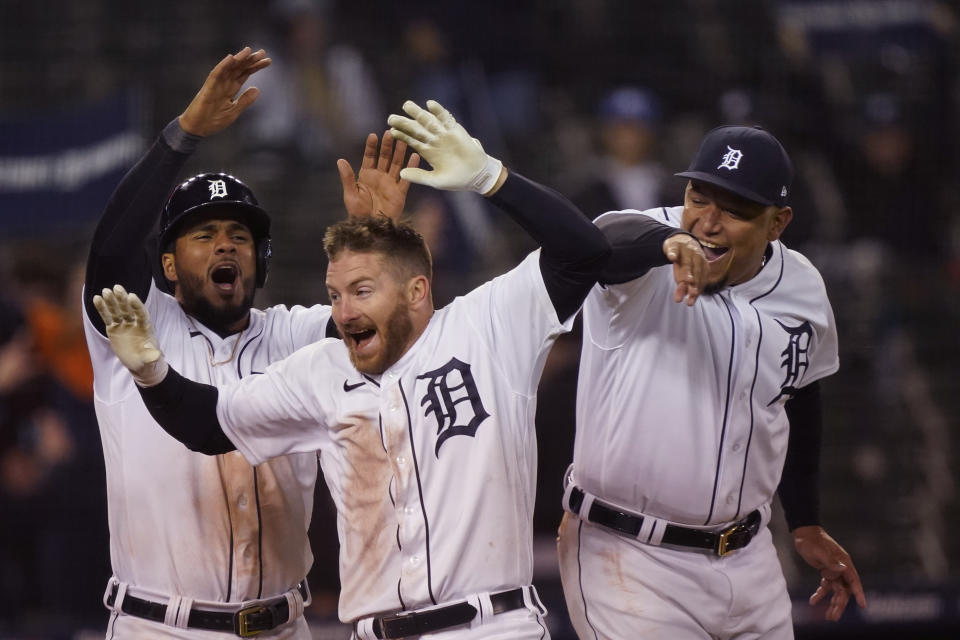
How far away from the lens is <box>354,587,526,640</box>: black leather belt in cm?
263

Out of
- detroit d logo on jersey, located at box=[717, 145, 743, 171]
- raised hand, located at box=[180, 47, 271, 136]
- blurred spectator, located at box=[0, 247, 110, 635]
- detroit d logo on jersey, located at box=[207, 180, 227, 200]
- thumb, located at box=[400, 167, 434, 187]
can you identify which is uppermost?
raised hand, located at box=[180, 47, 271, 136]

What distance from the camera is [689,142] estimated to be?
291 inches

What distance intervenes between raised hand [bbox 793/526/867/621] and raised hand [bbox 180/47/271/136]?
1.93 m

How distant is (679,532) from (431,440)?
2.52ft

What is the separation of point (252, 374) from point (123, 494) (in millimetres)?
427

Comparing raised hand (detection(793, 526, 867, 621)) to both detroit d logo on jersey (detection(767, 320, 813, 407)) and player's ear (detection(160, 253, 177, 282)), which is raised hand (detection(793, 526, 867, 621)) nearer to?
detroit d logo on jersey (detection(767, 320, 813, 407))

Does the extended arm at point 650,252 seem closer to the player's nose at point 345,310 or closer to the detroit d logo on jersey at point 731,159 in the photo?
the detroit d logo on jersey at point 731,159

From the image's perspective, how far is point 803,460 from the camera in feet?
11.6

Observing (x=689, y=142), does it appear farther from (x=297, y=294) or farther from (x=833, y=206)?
(x=297, y=294)

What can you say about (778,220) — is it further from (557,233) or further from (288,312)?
(288,312)

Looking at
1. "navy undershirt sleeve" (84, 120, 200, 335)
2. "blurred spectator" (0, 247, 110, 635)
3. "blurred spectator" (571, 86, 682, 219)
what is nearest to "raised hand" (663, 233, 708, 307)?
"navy undershirt sleeve" (84, 120, 200, 335)

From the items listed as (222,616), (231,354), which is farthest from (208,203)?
(222,616)

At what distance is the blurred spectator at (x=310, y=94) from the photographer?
7027 mm

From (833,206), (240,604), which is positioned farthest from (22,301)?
(833,206)
